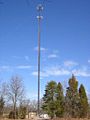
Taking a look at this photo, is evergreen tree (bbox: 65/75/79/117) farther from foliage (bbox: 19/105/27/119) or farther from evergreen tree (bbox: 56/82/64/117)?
foliage (bbox: 19/105/27/119)

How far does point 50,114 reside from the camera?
72.3m

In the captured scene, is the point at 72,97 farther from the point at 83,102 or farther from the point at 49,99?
the point at 49,99

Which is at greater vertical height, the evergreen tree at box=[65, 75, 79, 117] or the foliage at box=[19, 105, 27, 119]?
the evergreen tree at box=[65, 75, 79, 117]

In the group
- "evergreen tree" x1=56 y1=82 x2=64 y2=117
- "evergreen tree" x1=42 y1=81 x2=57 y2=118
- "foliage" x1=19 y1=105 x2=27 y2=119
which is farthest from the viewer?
"foliage" x1=19 y1=105 x2=27 y2=119

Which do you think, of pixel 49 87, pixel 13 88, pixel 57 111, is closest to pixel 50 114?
pixel 57 111

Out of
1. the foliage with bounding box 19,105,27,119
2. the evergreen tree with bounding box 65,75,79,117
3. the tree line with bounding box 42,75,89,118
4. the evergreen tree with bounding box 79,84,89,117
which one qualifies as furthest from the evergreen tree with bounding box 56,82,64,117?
the foliage with bounding box 19,105,27,119

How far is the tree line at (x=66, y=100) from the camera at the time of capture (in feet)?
238

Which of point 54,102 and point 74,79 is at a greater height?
point 74,79

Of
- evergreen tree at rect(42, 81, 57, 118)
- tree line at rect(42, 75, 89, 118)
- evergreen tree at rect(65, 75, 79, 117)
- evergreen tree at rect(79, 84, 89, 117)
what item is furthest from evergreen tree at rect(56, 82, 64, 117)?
evergreen tree at rect(79, 84, 89, 117)

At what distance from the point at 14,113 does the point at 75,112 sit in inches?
575

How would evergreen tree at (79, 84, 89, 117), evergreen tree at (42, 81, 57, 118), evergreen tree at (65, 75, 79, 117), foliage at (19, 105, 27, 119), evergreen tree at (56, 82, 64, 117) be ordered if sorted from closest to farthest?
evergreen tree at (79, 84, 89, 117), evergreen tree at (42, 81, 57, 118), evergreen tree at (56, 82, 64, 117), evergreen tree at (65, 75, 79, 117), foliage at (19, 105, 27, 119)

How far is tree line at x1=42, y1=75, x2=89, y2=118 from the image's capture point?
7250cm

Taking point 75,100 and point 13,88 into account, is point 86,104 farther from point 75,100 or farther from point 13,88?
point 13,88

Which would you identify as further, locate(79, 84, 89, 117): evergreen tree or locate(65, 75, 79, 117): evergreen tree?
locate(65, 75, 79, 117): evergreen tree
